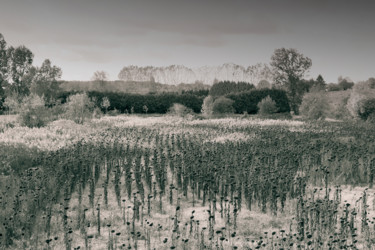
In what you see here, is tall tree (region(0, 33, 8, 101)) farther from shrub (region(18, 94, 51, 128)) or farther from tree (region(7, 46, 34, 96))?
shrub (region(18, 94, 51, 128))

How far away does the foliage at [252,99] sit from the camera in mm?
39281

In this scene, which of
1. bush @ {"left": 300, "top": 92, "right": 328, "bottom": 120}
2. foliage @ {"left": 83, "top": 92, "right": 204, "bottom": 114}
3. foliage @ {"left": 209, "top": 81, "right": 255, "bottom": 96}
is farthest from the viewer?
foliage @ {"left": 209, "top": 81, "right": 255, "bottom": 96}

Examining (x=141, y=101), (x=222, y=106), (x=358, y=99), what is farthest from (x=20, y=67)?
(x=358, y=99)

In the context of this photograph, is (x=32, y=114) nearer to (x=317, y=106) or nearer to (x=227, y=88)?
(x=317, y=106)

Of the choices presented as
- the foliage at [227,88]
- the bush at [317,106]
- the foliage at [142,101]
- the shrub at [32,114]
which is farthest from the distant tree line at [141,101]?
the shrub at [32,114]

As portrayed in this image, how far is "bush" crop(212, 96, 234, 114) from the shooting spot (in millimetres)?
34469

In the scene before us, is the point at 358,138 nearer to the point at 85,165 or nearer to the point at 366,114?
the point at 85,165

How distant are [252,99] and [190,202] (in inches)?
1267

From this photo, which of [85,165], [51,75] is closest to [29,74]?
[51,75]

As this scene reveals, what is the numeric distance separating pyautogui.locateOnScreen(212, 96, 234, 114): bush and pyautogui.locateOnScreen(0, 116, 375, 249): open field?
2074 centimetres

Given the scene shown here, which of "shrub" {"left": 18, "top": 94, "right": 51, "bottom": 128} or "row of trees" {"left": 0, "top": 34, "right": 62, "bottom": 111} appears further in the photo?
"row of trees" {"left": 0, "top": 34, "right": 62, "bottom": 111}

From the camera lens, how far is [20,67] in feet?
155

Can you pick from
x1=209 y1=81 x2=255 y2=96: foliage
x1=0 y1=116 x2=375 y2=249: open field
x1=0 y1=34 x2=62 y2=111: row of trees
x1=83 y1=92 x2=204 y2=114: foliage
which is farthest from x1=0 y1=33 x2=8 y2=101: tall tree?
x1=0 y1=116 x2=375 y2=249: open field

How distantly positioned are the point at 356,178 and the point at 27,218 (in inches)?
331
